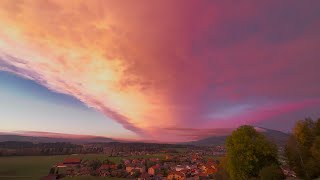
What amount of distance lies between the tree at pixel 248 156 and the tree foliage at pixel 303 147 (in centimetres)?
309

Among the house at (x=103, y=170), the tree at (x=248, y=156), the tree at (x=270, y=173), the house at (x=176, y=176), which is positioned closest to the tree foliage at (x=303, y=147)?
A: the tree at (x=248, y=156)

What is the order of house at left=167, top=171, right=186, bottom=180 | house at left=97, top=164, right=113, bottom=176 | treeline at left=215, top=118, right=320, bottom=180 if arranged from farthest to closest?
house at left=97, top=164, right=113, bottom=176 → house at left=167, top=171, right=186, bottom=180 → treeline at left=215, top=118, right=320, bottom=180

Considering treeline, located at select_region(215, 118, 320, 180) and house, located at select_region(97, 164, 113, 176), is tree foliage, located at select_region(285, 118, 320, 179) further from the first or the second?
house, located at select_region(97, 164, 113, 176)

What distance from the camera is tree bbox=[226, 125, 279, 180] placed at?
4997cm

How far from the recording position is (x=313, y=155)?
4622cm

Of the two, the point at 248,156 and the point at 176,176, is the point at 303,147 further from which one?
the point at 176,176

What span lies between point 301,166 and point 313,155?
4.42m

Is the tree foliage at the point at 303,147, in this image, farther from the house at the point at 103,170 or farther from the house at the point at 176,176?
the house at the point at 103,170

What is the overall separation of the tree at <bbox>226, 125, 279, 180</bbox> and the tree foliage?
3.09 m

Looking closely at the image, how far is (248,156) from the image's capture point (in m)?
50.0

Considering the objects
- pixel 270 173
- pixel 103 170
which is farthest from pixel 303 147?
pixel 103 170

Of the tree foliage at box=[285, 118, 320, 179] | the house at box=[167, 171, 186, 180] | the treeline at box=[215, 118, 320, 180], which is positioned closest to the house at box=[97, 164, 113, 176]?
the house at box=[167, 171, 186, 180]

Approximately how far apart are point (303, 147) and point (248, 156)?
31.8 feet

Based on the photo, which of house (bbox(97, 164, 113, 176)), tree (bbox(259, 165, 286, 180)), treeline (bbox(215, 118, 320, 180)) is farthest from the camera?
house (bbox(97, 164, 113, 176))
